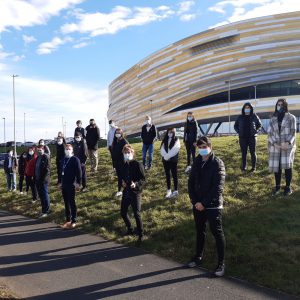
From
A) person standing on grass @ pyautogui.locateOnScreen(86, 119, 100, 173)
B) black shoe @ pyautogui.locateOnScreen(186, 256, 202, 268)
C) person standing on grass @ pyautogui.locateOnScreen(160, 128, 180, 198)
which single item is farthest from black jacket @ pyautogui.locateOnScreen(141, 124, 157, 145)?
black shoe @ pyautogui.locateOnScreen(186, 256, 202, 268)

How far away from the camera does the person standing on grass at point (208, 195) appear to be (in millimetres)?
5500

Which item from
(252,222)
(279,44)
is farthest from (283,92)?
(252,222)

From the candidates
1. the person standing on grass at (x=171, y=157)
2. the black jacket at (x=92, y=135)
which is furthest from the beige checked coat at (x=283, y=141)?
the black jacket at (x=92, y=135)

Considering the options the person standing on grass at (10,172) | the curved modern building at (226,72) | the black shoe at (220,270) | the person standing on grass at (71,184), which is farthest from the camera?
the curved modern building at (226,72)

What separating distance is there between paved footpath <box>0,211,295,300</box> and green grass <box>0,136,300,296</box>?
1.17 ft

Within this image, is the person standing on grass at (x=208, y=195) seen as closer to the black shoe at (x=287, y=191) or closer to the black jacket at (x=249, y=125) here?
the black shoe at (x=287, y=191)

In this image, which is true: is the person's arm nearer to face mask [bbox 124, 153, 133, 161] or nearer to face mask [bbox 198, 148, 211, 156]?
face mask [bbox 198, 148, 211, 156]

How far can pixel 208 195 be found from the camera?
18.3ft

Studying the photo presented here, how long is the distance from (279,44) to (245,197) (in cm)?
5671

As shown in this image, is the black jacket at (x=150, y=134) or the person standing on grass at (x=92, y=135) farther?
the person standing on grass at (x=92, y=135)

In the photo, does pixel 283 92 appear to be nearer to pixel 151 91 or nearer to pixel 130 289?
pixel 151 91

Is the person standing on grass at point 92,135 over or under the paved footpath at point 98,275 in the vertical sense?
over

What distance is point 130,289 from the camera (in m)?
4.98

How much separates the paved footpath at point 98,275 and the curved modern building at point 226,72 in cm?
5486
